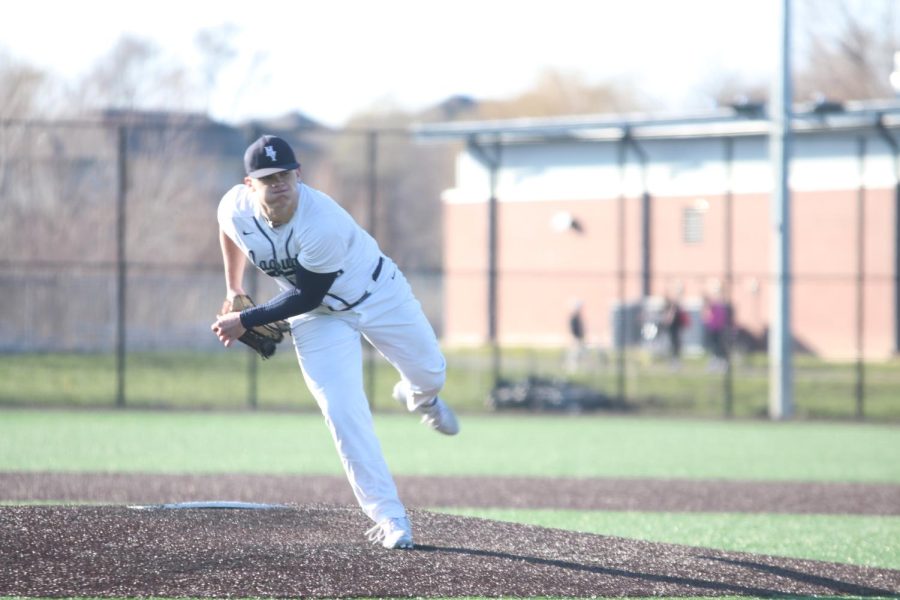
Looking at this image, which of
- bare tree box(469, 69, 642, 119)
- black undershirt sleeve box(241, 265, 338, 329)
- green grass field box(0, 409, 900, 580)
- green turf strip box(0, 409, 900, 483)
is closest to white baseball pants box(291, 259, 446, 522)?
black undershirt sleeve box(241, 265, 338, 329)

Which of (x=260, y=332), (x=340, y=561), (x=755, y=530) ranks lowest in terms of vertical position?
(x=755, y=530)

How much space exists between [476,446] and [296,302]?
9.19 metres

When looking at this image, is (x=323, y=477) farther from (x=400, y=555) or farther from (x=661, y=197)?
(x=661, y=197)

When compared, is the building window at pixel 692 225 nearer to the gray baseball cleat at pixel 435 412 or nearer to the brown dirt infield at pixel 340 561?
the gray baseball cleat at pixel 435 412

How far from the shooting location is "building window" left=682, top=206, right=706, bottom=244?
30125 millimetres

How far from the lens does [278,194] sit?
6.24 meters

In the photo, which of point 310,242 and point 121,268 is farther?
point 121,268

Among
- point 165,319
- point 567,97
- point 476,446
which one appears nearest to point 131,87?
point 165,319

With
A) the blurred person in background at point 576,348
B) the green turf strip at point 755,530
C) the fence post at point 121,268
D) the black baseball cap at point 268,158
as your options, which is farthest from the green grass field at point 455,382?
the black baseball cap at point 268,158

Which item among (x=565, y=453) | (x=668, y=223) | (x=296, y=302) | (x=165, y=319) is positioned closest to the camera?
(x=296, y=302)

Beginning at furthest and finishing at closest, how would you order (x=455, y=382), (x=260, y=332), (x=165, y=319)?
1. (x=165, y=319)
2. (x=455, y=382)
3. (x=260, y=332)

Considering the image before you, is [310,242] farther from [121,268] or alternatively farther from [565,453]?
[121,268]

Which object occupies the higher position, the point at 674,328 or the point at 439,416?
the point at 439,416

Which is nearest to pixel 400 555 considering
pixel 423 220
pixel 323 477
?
pixel 323 477
